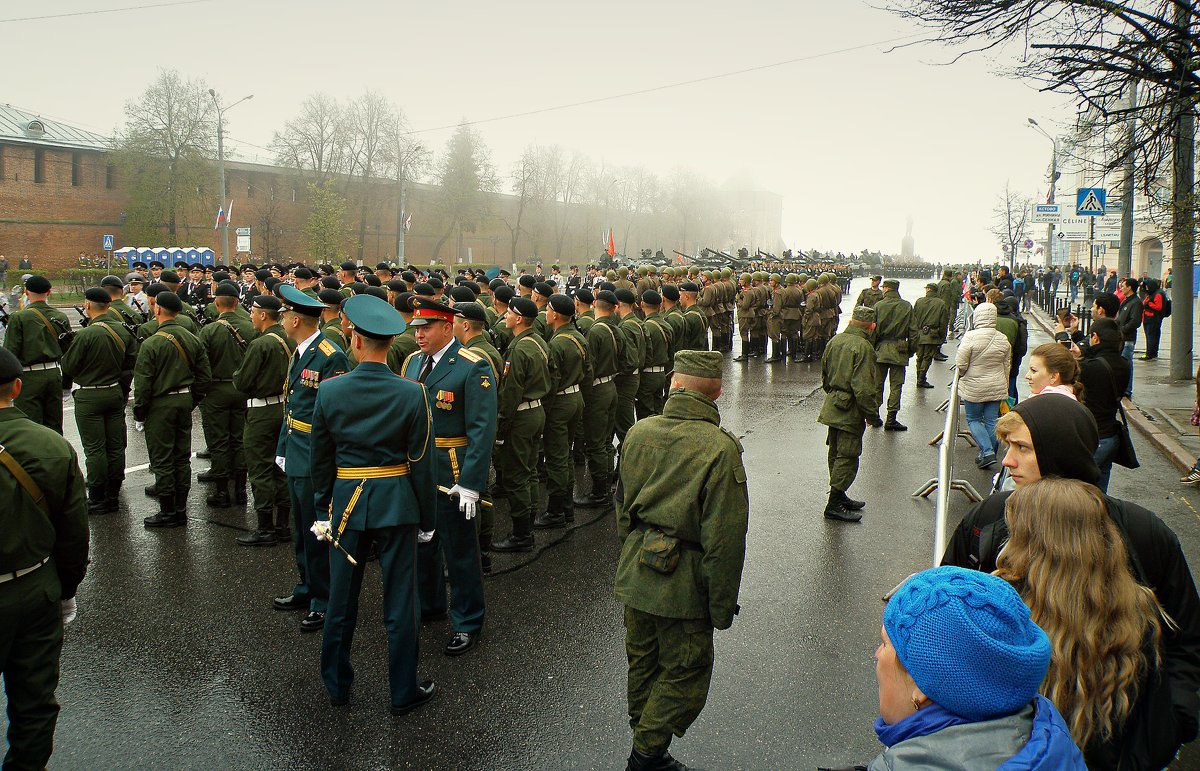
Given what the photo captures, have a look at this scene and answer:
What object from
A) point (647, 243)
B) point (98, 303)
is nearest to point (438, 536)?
point (98, 303)

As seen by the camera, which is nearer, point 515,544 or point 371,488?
point 371,488

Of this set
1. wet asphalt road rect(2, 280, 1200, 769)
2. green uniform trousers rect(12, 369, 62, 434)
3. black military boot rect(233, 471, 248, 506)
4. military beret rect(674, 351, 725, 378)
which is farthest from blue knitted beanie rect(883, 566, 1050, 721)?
green uniform trousers rect(12, 369, 62, 434)

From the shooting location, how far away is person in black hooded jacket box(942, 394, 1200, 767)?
265cm

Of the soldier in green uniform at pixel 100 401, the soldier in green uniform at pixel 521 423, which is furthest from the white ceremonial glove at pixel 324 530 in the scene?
the soldier in green uniform at pixel 100 401

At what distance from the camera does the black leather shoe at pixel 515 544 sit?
7.17 m

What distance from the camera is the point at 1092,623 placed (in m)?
2.45

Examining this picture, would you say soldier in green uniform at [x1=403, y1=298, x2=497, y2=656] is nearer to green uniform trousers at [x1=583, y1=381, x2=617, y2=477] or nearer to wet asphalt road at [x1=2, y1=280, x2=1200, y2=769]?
wet asphalt road at [x1=2, y1=280, x2=1200, y2=769]

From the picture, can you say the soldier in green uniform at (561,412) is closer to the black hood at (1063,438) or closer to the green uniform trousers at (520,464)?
the green uniform trousers at (520,464)

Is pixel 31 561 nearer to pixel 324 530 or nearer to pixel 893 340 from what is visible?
pixel 324 530

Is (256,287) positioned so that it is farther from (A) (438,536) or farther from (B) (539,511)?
(A) (438,536)

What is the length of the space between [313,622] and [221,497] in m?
3.46

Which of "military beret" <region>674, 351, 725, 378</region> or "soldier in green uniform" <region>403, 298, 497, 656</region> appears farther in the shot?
"soldier in green uniform" <region>403, 298, 497, 656</region>

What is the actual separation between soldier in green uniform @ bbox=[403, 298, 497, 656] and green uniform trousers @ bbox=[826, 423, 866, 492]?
3.92 meters

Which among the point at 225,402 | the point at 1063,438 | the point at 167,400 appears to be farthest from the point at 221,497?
the point at 1063,438
